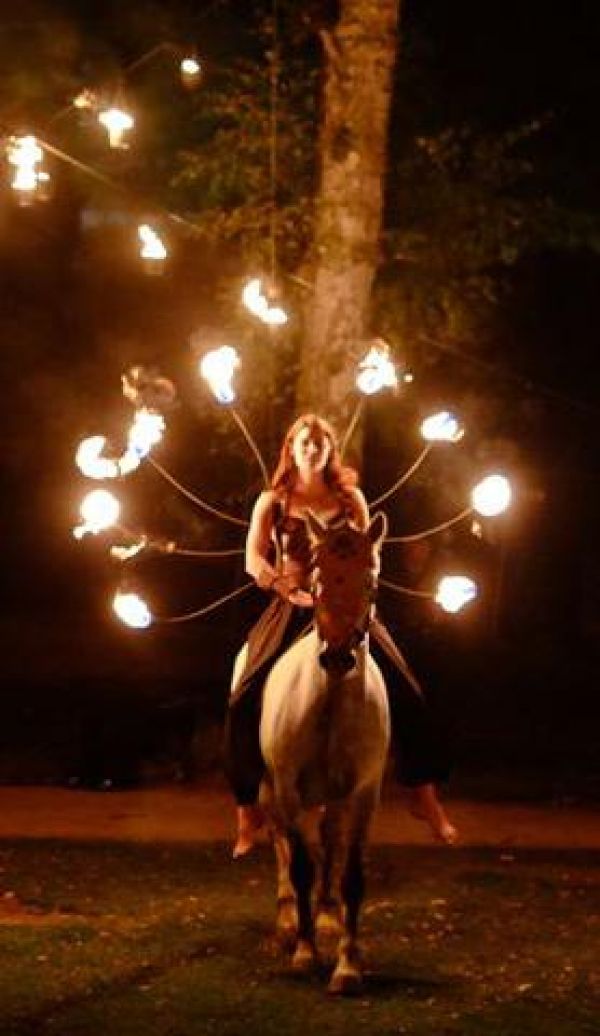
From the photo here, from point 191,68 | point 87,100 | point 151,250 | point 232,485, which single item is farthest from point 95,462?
point 232,485

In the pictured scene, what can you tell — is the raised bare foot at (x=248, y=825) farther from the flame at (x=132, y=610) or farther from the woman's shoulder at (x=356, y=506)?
the woman's shoulder at (x=356, y=506)

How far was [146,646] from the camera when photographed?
25.3m

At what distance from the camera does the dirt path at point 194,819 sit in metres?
13.2

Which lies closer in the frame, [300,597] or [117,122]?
[300,597]

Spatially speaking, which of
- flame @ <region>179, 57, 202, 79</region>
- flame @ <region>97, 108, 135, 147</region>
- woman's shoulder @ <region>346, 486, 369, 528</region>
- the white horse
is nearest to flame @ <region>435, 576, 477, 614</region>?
woman's shoulder @ <region>346, 486, 369, 528</region>

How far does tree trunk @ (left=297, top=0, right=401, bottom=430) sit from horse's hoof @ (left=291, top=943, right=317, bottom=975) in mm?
5200

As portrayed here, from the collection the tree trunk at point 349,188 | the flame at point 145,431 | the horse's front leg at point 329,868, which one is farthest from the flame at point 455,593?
the tree trunk at point 349,188

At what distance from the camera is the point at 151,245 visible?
12.1m

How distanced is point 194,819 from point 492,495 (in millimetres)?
4841

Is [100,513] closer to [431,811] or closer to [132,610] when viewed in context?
[132,610]

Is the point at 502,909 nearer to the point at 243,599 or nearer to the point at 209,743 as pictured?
the point at 209,743

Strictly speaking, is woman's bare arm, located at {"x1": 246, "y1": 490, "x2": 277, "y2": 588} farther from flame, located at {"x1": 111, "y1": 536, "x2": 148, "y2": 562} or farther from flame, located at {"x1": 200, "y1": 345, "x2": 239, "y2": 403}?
flame, located at {"x1": 200, "y1": 345, "x2": 239, "y2": 403}

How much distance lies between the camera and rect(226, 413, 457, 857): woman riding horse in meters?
9.33

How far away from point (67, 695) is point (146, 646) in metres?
4.27
